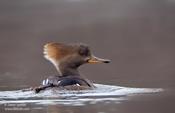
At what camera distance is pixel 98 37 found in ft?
73.3

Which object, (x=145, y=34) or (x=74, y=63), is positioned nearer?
(x=74, y=63)

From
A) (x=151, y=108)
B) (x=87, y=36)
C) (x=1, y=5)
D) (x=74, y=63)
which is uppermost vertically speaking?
(x=1, y=5)

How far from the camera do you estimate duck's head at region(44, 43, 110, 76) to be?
1461 cm

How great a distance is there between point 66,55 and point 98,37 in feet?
25.1

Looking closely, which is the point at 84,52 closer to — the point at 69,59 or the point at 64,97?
the point at 69,59

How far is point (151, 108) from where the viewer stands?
12734 mm

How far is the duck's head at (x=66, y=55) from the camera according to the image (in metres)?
14.6

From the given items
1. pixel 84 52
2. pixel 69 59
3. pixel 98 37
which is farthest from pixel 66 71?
pixel 98 37

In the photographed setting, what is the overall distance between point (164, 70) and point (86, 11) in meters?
7.25

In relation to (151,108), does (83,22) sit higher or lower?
higher

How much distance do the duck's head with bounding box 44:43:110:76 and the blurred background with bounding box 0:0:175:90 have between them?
116 centimetres

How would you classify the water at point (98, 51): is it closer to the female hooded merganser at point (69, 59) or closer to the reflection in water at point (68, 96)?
the reflection in water at point (68, 96)

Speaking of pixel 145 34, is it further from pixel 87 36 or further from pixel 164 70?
pixel 164 70

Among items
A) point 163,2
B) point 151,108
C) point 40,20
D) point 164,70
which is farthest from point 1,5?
point 151,108
